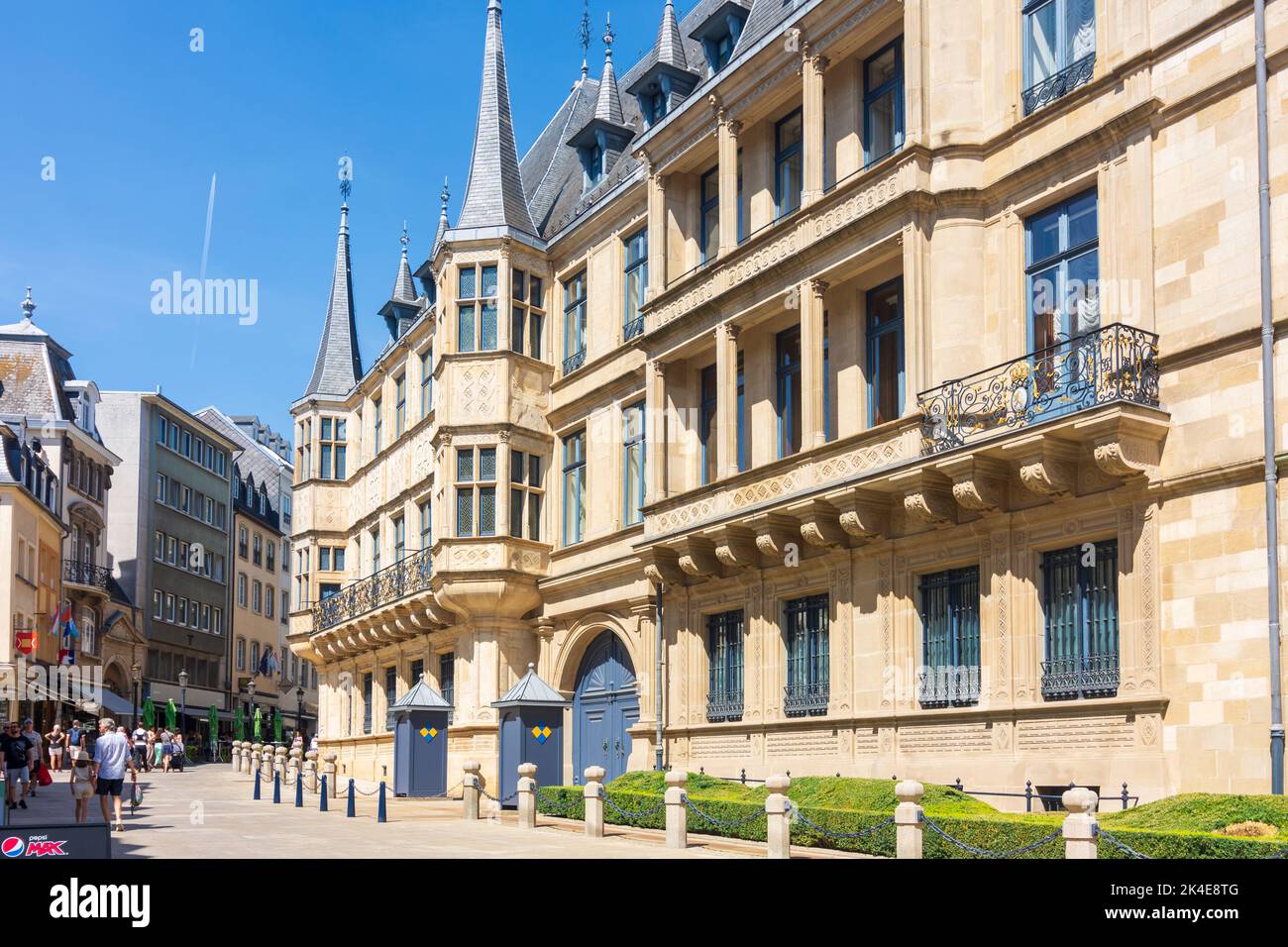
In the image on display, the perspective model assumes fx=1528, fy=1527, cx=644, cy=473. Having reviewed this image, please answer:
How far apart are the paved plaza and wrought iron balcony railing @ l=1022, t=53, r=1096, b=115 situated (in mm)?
10875

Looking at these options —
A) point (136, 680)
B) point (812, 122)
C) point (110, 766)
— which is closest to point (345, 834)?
point (110, 766)

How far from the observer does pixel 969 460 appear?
20422 millimetres

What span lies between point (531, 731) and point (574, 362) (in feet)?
31.2

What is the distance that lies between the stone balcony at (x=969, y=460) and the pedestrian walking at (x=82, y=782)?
10.7 metres

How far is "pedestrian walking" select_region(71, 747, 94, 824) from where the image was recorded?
23.4 m

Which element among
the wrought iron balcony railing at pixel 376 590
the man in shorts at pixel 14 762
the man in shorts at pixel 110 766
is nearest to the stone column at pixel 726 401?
the man in shorts at pixel 110 766

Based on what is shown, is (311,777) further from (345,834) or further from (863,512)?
(863,512)

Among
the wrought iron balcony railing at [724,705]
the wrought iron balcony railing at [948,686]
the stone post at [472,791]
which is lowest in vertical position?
the stone post at [472,791]

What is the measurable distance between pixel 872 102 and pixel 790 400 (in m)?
5.25

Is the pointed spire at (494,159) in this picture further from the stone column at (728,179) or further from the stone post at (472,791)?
the stone post at (472,791)

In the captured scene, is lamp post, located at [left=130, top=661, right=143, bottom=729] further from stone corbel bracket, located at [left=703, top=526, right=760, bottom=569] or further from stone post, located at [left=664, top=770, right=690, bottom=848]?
stone post, located at [left=664, top=770, right=690, bottom=848]

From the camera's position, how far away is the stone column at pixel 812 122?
24.8 metres
